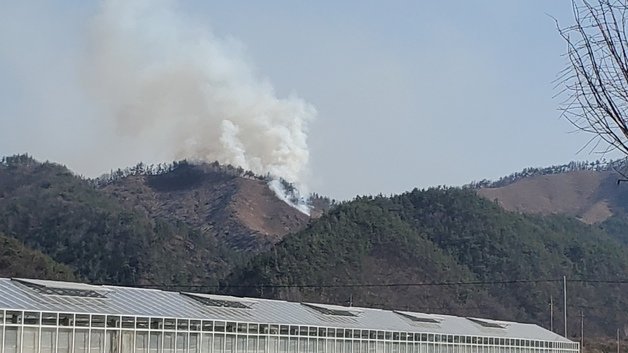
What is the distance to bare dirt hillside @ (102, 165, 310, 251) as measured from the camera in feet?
546

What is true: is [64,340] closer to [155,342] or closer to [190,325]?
[155,342]

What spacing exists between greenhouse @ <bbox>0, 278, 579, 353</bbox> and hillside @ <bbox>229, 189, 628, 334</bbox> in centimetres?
4283

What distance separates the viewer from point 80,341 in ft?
105

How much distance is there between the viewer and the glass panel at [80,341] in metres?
31.8

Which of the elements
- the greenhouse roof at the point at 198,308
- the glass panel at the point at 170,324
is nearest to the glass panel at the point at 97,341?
the greenhouse roof at the point at 198,308

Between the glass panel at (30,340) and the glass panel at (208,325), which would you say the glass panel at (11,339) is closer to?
the glass panel at (30,340)

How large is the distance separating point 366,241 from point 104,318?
77.7 m

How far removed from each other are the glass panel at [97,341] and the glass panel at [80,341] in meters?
0.22

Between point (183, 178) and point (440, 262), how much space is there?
92102 millimetres

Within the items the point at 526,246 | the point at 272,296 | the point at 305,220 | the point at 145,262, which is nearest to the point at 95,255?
the point at 145,262

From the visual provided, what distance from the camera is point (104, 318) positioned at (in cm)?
3316

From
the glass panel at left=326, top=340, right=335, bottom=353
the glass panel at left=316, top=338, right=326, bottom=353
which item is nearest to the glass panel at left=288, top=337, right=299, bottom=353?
the glass panel at left=316, top=338, right=326, bottom=353

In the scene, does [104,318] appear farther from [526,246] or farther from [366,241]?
[526,246]

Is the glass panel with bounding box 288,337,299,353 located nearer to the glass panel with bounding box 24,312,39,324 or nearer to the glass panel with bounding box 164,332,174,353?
the glass panel with bounding box 164,332,174,353
